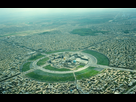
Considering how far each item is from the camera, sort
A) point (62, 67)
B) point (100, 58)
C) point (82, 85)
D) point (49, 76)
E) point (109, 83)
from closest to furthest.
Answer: point (109, 83) → point (82, 85) → point (49, 76) → point (62, 67) → point (100, 58)

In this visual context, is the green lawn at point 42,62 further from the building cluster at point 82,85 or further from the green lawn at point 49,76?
the building cluster at point 82,85

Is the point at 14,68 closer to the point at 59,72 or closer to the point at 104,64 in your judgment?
the point at 59,72

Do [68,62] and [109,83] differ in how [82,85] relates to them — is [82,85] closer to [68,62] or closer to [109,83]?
[109,83]

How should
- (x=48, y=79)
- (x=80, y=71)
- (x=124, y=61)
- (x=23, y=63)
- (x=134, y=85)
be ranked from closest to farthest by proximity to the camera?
(x=134, y=85) → (x=48, y=79) → (x=80, y=71) → (x=124, y=61) → (x=23, y=63)

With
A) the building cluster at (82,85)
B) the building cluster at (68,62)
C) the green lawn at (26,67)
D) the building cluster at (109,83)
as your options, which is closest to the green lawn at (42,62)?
the building cluster at (68,62)

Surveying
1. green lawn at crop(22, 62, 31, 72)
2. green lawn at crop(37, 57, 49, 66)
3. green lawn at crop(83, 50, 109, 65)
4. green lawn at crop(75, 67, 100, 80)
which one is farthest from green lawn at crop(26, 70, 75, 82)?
green lawn at crop(83, 50, 109, 65)

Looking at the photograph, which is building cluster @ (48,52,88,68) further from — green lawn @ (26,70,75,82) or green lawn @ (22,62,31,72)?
green lawn @ (22,62,31,72)

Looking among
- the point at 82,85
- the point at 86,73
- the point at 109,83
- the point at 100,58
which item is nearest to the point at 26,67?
the point at 86,73

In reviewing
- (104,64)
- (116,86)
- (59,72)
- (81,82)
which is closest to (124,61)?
(104,64)
